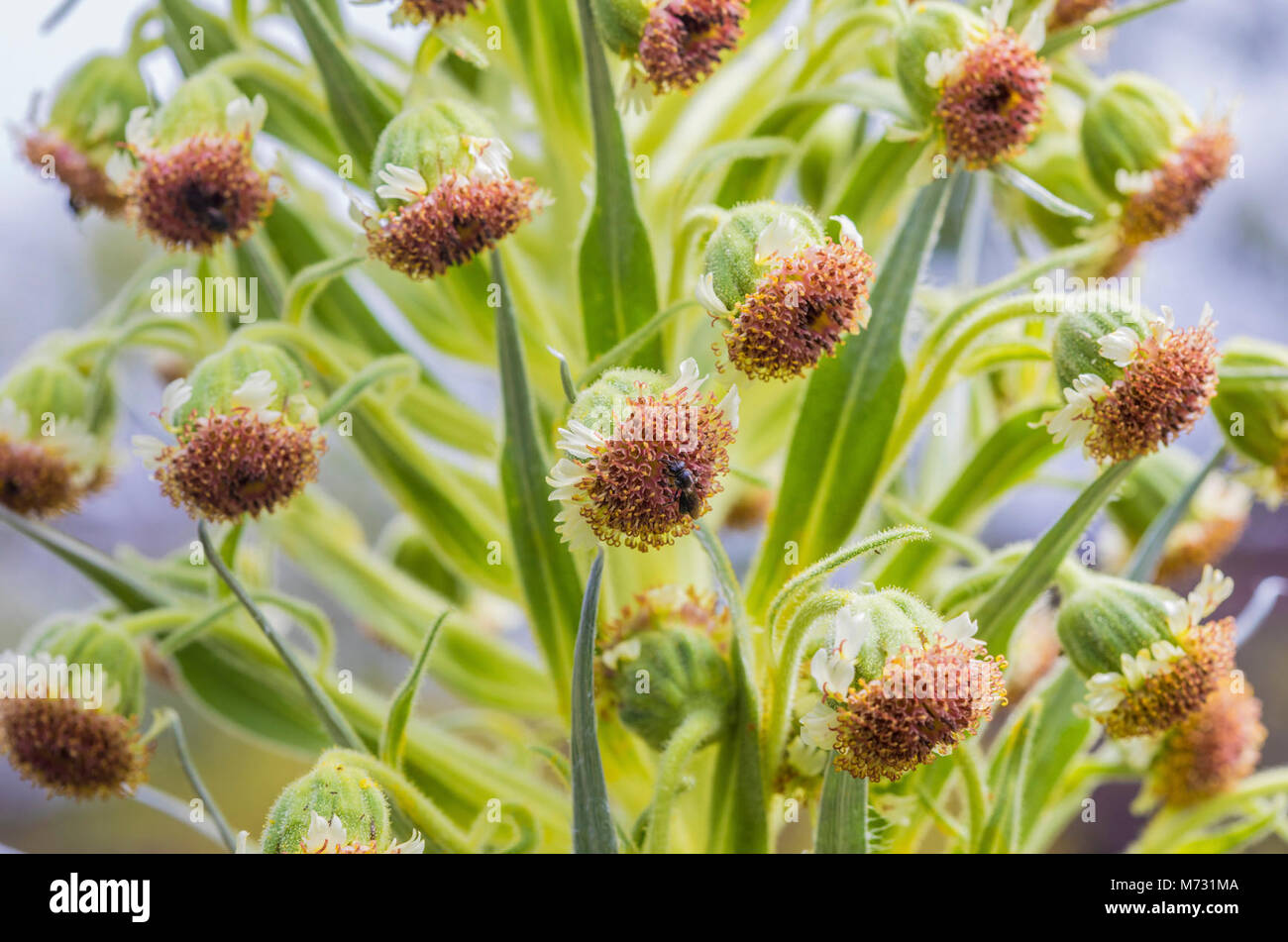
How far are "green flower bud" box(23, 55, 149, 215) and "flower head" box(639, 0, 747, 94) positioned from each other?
0.52 m

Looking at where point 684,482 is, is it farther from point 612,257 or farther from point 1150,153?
point 1150,153

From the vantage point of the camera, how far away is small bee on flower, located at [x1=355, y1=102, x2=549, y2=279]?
753mm

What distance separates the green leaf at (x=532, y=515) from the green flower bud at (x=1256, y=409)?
0.49 m

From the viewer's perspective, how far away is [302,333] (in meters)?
0.89

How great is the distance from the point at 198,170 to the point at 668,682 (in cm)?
46

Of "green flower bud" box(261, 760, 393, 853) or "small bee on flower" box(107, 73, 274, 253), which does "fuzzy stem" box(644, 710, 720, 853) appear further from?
"small bee on flower" box(107, 73, 274, 253)

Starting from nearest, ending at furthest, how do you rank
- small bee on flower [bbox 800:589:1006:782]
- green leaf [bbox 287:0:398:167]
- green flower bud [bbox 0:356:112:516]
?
1. small bee on flower [bbox 800:589:1006:782]
2. green leaf [bbox 287:0:398:167]
3. green flower bud [bbox 0:356:112:516]

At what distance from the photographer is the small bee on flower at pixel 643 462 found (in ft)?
2.22

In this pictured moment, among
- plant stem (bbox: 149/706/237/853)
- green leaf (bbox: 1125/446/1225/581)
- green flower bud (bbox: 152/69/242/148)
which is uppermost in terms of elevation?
green flower bud (bbox: 152/69/242/148)

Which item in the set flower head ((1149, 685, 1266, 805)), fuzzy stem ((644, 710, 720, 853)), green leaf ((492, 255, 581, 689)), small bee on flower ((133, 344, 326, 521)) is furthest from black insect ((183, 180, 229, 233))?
flower head ((1149, 685, 1266, 805))

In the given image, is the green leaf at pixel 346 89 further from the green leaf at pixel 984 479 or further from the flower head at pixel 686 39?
the green leaf at pixel 984 479
